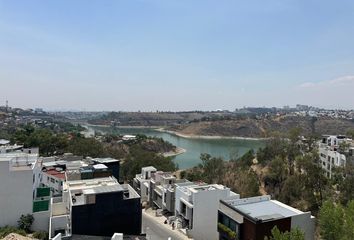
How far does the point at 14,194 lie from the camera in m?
12.2

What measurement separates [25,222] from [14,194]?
1.13 m

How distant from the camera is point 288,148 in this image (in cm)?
2422

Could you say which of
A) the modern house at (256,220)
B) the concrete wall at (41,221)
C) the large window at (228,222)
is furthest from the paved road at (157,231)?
the concrete wall at (41,221)

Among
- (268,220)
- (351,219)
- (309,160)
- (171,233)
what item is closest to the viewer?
(351,219)

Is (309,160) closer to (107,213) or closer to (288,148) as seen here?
(288,148)

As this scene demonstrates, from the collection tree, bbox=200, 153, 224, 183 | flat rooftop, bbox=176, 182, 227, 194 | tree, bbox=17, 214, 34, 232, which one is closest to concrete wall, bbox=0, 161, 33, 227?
tree, bbox=17, 214, 34, 232

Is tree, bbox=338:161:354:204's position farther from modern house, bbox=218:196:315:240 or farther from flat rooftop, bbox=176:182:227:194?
flat rooftop, bbox=176:182:227:194

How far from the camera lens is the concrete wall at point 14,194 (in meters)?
Result: 12.1

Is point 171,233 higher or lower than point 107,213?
lower

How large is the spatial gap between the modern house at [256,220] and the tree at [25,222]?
706cm

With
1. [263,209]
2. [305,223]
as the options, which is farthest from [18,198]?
[305,223]

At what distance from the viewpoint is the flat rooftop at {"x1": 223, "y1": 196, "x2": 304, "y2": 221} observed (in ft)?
33.4

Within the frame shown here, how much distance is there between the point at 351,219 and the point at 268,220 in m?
2.22

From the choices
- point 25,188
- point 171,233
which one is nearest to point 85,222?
point 25,188
